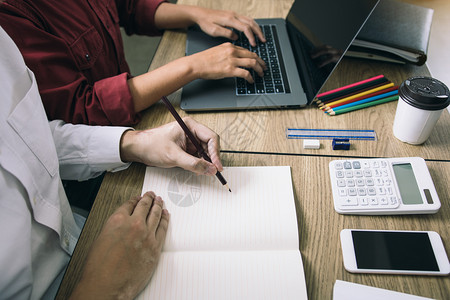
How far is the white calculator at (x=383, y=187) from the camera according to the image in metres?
0.53

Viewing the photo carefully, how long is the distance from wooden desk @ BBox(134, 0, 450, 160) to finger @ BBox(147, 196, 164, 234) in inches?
6.9

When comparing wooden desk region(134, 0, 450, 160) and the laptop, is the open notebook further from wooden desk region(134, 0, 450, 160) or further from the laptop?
the laptop

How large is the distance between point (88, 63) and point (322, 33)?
56 cm

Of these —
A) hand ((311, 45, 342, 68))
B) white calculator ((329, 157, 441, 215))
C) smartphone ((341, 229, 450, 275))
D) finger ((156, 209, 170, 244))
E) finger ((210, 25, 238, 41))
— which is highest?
hand ((311, 45, 342, 68))

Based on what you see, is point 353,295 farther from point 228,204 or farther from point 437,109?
point 437,109

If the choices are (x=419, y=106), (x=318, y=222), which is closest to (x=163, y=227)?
(x=318, y=222)

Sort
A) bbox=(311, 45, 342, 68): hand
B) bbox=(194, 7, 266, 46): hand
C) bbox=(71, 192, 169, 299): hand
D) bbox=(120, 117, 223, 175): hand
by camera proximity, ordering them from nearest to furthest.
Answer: bbox=(71, 192, 169, 299): hand, bbox=(120, 117, 223, 175): hand, bbox=(311, 45, 342, 68): hand, bbox=(194, 7, 266, 46): hand

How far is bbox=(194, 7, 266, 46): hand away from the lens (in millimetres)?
873

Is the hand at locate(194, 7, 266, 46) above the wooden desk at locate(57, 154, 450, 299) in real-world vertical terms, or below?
above

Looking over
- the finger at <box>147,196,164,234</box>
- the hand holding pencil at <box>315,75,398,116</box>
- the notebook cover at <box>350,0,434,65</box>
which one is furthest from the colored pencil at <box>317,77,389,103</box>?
the finger at <box>147,196,164,234</box>

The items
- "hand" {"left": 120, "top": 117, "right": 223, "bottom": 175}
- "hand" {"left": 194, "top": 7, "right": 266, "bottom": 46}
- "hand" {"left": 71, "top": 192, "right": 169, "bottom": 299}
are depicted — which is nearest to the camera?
"hand" {"left": 71, "top": 192, "right": 169, "bottom": 299}

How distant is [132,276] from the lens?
1.54 ft

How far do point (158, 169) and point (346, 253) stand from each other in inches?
14.4

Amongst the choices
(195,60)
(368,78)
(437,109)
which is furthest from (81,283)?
(368,78)
